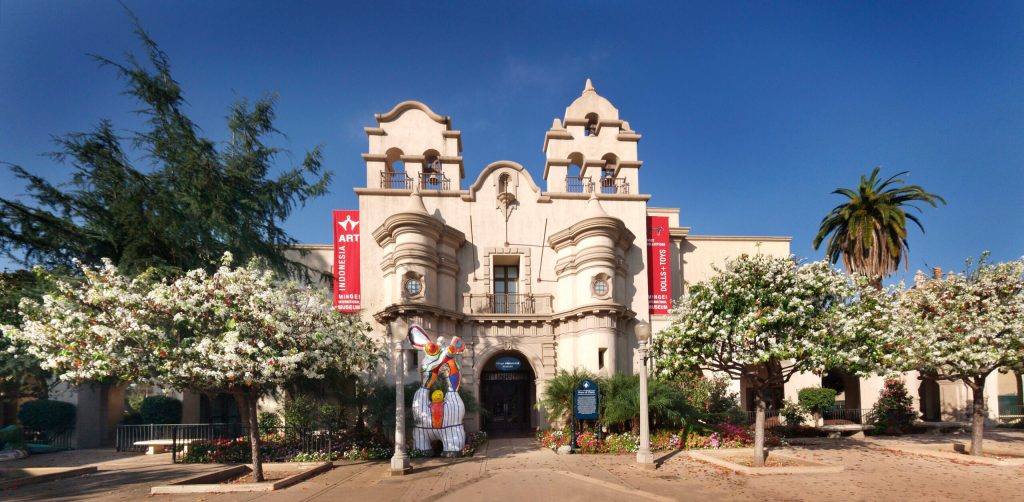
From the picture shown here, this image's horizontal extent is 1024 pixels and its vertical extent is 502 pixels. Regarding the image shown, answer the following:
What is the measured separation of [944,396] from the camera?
95.0 feet

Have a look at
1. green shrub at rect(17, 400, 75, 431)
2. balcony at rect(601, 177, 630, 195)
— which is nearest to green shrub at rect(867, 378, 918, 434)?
balcony at rect(601, 177, 630, 195)

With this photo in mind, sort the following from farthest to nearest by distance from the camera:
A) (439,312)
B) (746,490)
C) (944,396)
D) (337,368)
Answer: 1. (944,396)
2. (439,312)
3. (337,368)
4. (746,490)

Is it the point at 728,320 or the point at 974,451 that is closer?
the point at 728,320

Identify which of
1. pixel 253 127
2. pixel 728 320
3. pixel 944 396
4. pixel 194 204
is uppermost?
pixel 253 127

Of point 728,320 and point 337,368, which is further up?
point 728,320

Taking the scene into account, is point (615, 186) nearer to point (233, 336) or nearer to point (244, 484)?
point (233, 336)

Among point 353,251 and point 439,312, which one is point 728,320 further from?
point 353,251

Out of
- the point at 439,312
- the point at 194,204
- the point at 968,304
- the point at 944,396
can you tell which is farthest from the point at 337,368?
the point at 944,396

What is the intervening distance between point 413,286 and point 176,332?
976 cm

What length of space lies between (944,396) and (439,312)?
1052 inches

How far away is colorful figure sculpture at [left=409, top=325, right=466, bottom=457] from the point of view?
17.6m

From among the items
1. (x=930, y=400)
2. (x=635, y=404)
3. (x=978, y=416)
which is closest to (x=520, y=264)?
(x=635, y=404)

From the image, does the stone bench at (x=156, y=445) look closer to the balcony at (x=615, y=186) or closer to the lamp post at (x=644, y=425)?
the lamp post at (x=644, y=425)

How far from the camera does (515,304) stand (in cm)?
2411
